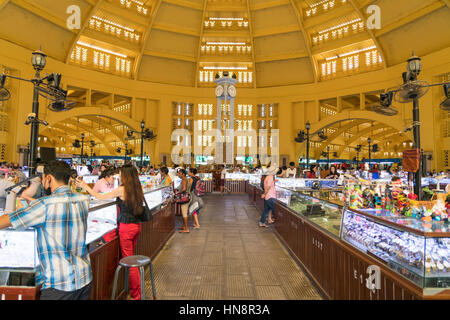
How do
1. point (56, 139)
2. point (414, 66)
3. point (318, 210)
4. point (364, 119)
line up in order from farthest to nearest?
1. point (56, 139)
2. point (364, 119)
3. point (414, 66)
4. point (318, 210)

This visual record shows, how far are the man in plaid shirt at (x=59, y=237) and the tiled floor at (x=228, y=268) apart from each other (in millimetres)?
1578

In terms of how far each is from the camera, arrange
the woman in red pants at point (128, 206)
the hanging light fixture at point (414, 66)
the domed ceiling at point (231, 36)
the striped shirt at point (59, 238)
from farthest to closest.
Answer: the domed ceiling at point (231, 36), the hanging light fixture at point (414, 66), the woman in red pants at point (128, 206), the striped shirt at point (59, 238)

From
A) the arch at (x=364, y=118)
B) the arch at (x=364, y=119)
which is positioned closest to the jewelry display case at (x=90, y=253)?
the arch at (x=364, y=119)

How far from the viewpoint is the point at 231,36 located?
22125 millimetres

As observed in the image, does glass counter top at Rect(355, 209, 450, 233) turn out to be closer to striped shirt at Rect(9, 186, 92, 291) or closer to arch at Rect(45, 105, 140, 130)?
striped shirt at Rect(9, 186, 92, 291)

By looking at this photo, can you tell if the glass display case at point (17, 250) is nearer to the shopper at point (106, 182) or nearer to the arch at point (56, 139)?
the shopper at point (106, 182)

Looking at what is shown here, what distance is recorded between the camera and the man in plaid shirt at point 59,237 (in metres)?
1.72

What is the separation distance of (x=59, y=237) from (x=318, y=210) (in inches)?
127

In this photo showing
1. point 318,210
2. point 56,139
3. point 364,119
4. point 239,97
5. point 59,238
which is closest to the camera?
point 59,238

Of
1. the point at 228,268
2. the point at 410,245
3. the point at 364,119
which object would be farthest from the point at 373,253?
the point at 364,119

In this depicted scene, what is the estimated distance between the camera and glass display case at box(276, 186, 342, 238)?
3291mm

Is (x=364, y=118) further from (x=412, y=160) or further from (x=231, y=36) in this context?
(x=412, y=160)

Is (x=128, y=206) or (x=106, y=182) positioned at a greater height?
(x=106, y=182)

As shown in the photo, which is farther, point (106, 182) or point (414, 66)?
point (106, 182)
